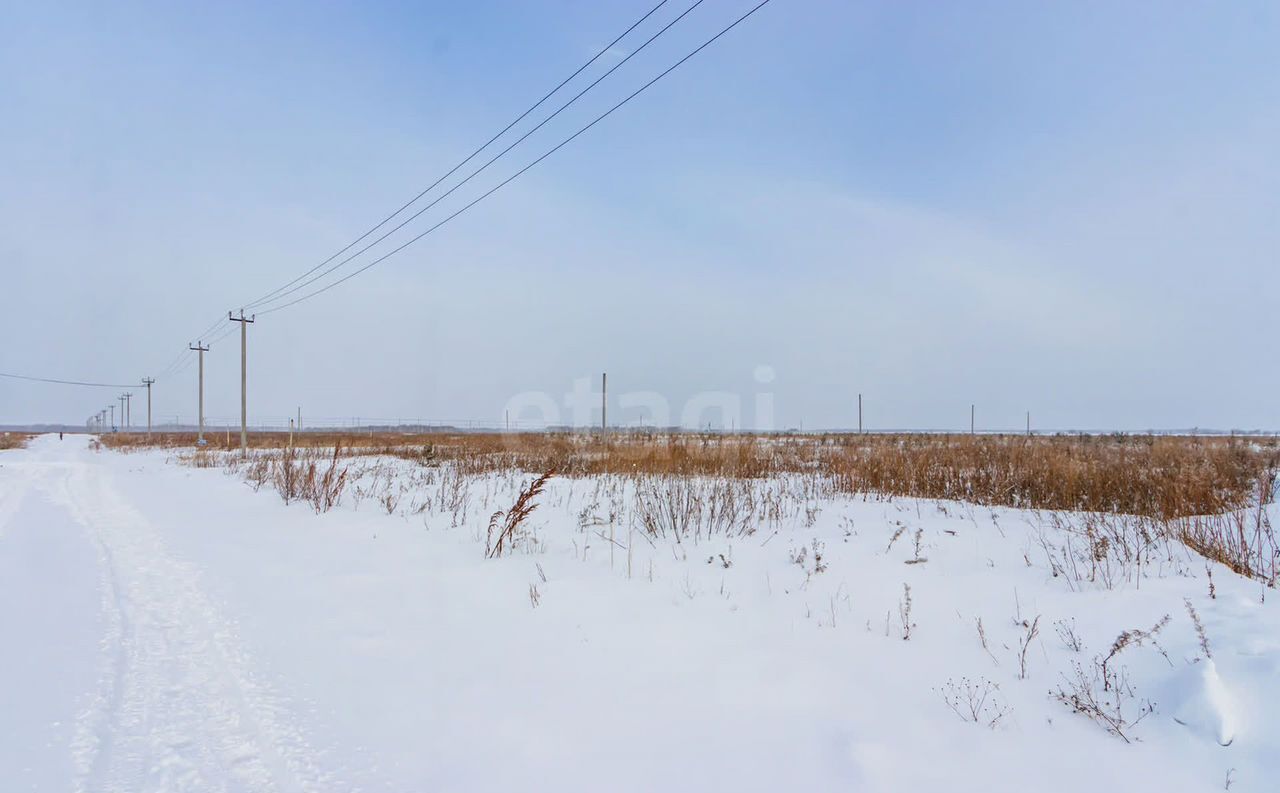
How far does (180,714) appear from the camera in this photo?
9.63ft

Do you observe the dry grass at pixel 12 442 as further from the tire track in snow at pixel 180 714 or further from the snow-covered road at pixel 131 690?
the tire track in snow at pixel 180 714

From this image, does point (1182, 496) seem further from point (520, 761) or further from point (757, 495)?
point (520, 761)

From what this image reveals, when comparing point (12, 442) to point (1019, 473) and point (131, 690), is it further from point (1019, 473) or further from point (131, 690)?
point (1019, 473)

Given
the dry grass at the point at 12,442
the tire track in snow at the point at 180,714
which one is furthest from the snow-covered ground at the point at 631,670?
the dry grass at the point at 12,442

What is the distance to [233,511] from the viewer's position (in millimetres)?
9836

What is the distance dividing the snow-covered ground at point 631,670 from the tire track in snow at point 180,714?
1 cm

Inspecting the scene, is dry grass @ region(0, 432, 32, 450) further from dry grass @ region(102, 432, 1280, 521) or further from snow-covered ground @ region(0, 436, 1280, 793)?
snow-covered ground @ region(0, 436, 1280, 793)

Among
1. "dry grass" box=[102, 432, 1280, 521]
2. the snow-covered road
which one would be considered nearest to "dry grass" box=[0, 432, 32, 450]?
"dry grass" box=[102, 432, 1280, 521]

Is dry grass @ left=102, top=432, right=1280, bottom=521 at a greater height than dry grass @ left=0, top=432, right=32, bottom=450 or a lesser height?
greater

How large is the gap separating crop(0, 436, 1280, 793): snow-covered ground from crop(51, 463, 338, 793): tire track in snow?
1cm

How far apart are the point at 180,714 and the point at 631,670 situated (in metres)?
2.25

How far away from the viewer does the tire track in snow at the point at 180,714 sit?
2.47 metres

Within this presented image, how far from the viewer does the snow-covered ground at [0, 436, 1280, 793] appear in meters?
2.58

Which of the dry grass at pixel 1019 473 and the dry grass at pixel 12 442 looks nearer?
the dry grass at pixel 1019 473
